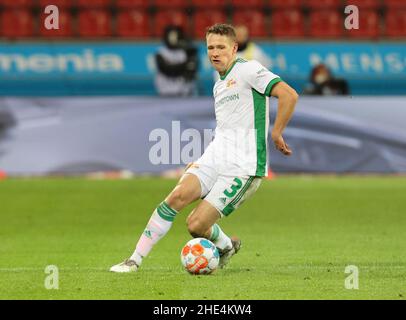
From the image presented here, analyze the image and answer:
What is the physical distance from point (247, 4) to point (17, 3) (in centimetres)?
481

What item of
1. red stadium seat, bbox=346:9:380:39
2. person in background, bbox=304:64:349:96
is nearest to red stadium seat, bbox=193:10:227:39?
red stadium seat, bbox=346:9:380:39

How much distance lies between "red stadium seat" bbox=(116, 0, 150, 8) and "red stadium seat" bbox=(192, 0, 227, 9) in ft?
3.36

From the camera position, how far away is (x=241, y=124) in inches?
378

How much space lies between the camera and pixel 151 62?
72.9 ft

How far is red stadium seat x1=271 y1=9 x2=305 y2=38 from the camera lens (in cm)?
2441

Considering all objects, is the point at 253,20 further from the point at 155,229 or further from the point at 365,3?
the point at 155,229

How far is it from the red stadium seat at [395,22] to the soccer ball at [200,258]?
1590cm

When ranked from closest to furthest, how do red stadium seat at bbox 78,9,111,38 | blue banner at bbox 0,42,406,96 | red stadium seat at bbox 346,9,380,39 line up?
1. blue banner at bbox 0,42,406,96
2. red stadium seat at bbox 78,9,111,38
3. red stadium seat at bbox 346,9,380,39

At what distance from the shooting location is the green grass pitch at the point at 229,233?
8.67 meters

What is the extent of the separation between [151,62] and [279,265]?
1249 centimetres

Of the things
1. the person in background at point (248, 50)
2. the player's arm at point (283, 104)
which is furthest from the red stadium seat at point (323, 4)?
the player's arm at point (283, 104)

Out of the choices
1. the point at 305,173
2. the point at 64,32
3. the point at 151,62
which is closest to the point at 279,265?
the point at 305,173

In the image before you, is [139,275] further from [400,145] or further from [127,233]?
[400,145]

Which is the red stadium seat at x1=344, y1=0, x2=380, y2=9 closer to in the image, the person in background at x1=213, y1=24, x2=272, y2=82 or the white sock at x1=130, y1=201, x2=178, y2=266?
the person in background at x1=213, y1=24, x2=272, y2=82
